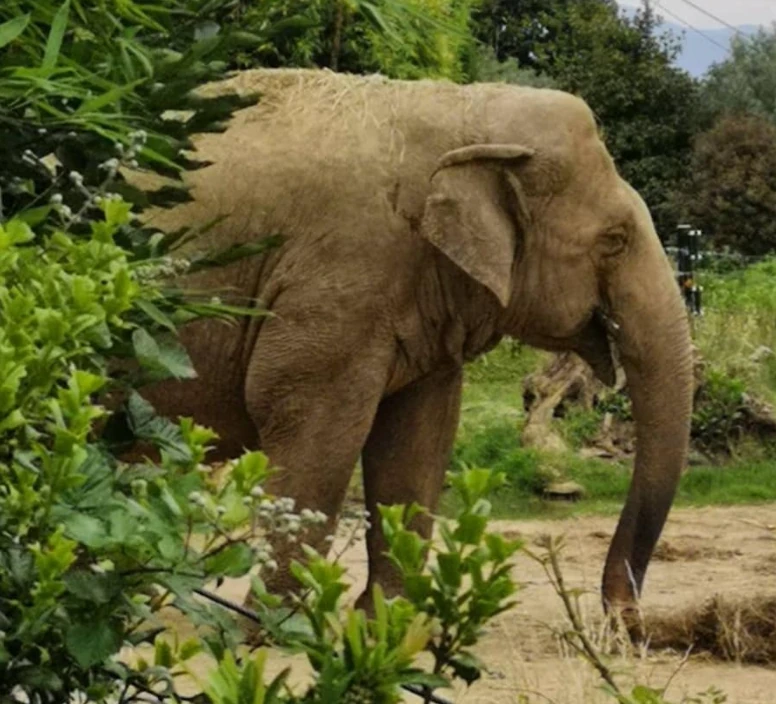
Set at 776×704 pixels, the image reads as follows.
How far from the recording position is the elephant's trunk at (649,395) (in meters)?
8.79

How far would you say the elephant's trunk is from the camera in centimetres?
879

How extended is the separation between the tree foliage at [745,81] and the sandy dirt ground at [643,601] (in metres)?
25.8

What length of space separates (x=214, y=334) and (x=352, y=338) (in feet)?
1.71

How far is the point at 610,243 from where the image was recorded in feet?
28.7

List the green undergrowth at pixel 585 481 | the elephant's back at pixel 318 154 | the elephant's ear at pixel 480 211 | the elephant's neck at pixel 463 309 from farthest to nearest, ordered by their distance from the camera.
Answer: the green undergrowth at pixel 585 481 → the elephant's neck at pixel 463 309 → the elephant's ear at pixel 480 211 → the elephant's back at pixel 318 154

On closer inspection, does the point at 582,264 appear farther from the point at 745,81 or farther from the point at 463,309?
the point at 745,81

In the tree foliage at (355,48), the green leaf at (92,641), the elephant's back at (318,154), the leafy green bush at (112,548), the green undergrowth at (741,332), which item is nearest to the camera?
the leafy green bush at (112,548)

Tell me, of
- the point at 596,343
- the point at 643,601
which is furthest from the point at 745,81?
the point at 596,343

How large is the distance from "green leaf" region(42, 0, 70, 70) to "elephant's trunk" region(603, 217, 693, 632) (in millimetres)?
6338

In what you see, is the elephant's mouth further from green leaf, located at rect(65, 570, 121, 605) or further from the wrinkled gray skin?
green leaf, located at rect(65, 570, 121, 605)

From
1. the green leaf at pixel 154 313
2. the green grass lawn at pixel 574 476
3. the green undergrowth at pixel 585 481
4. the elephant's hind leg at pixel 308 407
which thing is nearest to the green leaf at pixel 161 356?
the green leaf at pixel 154 313

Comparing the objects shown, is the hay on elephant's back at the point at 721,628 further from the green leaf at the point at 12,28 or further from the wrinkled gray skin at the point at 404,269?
the green leaf at the point at 12,28

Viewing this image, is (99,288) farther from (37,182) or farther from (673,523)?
(673,523)

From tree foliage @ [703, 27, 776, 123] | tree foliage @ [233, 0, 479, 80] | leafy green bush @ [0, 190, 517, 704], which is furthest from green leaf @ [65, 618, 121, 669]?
tree foliage @ [703, 27, 776, 123]
